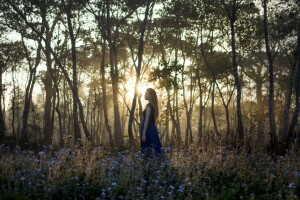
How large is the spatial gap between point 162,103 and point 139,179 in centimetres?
1703

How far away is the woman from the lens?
9828mm

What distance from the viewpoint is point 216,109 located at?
50312 mm

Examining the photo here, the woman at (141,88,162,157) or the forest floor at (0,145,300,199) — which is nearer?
the forest floor at (0,145,300,199)

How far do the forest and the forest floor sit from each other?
1.4 inches

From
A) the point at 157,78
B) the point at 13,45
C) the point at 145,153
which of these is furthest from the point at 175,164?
the point at 13,45

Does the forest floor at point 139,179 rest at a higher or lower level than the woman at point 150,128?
lower

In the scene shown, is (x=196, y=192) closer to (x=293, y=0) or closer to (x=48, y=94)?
(x=293, y=0)

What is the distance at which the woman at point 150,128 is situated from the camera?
9.83m

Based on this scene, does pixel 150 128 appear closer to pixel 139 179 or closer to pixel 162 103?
pixel 139 179

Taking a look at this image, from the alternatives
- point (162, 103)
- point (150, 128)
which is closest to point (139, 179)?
point (150, 128)

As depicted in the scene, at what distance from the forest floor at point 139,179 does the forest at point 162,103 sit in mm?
35

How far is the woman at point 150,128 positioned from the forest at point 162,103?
396mm

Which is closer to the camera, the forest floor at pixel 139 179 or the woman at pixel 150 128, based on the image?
the forest floor at pixel 139 179

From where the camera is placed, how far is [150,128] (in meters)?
10.4
